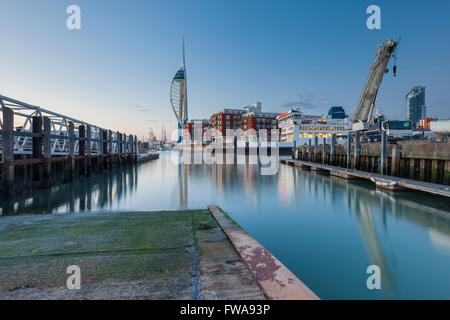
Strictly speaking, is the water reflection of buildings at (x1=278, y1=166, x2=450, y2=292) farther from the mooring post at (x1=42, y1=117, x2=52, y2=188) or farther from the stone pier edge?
the mooring post at (x1=42, y1=117, x2=52, y2=188)

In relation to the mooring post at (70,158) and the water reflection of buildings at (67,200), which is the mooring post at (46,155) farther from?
the mooring post at (70,158)

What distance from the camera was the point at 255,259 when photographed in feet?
13.0

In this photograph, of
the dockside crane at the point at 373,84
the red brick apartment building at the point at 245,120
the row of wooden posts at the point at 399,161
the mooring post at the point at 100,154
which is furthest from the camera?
the red brick apartment building at the point at 245,120

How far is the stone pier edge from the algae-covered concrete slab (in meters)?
0.12

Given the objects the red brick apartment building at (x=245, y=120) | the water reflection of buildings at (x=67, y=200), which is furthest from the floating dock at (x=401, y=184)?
the red brick apartment building at (x=245, y=120)

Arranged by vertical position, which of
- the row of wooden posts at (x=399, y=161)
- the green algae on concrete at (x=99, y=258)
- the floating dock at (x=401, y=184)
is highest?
the row of wooden posts at (x=399, y=161)

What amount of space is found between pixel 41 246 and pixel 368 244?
9476mm

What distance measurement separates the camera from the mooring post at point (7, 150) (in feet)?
39.1

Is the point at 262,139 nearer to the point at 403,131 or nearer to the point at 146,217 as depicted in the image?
the point at 403,131

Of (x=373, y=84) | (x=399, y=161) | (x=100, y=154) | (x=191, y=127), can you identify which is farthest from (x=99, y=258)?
(x=191, y=127)

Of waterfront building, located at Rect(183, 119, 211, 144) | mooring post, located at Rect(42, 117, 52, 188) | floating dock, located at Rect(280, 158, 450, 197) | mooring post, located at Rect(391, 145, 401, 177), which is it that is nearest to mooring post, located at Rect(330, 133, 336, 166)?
floating dock, located at Rect(280, 158, 450, 197)

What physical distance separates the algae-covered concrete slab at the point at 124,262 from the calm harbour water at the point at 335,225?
2739mm

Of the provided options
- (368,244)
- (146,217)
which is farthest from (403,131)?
(146,217)

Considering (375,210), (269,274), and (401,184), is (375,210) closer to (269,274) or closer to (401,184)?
(401,184)
